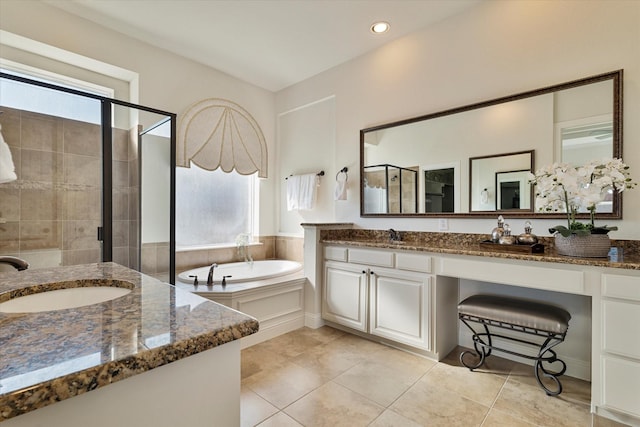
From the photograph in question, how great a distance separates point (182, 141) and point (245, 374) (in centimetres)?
244

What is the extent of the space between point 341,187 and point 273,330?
1610mm

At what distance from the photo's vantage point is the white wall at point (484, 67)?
1.92 m

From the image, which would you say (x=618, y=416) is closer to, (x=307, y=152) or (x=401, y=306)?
(x=401, y=306)

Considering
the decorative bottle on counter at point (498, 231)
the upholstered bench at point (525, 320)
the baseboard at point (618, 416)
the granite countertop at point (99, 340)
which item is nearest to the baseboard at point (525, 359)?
the upholstered bench at point (525, 320)

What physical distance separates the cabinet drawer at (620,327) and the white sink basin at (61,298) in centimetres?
229

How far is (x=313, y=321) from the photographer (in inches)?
119

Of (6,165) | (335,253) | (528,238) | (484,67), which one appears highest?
(484,67)

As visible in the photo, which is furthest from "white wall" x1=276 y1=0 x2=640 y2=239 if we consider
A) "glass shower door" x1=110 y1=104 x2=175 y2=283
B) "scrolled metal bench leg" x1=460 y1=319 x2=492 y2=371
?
"glass shower door" x1=110 y1=104 x2=175 y2=283

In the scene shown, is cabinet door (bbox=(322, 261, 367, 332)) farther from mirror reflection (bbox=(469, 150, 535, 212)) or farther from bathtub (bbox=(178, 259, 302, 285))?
mirror reflection (bbox=(469, 150, 535, 212))

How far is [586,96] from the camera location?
2.04 metres

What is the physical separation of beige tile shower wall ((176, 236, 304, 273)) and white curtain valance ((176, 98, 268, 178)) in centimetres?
92

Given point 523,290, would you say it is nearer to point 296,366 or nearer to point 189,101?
point 296,366

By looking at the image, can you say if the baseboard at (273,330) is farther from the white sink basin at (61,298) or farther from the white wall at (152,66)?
the white sink basin at (61,298)

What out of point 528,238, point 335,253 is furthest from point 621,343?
point 335,253
